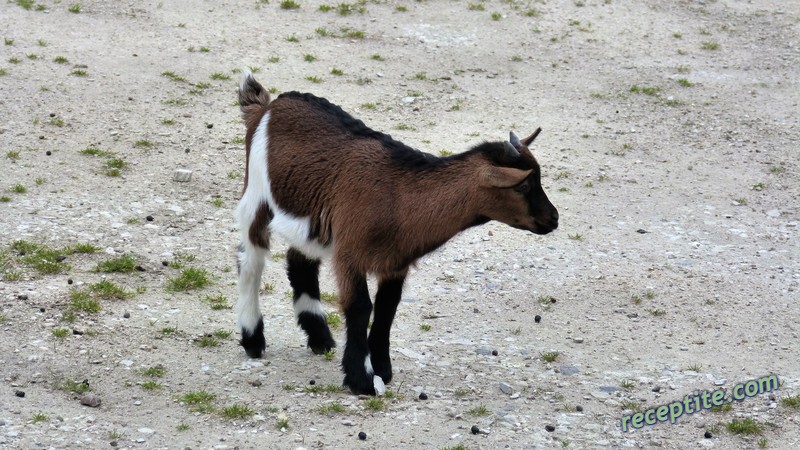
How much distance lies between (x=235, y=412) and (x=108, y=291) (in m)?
2.37

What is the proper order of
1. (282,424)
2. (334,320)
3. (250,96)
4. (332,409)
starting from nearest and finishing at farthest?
(282,424) → (332,409) → (250,96) → (334,320)

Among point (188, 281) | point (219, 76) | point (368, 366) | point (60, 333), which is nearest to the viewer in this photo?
point (368, 366)

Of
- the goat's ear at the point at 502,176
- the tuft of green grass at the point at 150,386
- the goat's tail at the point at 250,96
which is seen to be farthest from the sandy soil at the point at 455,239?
the goat's tail at the point at 250,96

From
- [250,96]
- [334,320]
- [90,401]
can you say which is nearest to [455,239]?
[334,320]


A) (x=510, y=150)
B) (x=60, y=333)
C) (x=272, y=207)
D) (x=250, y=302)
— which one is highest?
(x=510, y=150)

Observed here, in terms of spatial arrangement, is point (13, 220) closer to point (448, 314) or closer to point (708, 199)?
point (448, 314)

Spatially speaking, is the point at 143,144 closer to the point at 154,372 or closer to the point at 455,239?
the point at 455,239

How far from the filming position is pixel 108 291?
9.38 m

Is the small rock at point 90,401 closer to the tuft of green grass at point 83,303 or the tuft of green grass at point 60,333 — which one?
the tuft of green grass at point 60,333

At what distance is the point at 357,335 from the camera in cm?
798

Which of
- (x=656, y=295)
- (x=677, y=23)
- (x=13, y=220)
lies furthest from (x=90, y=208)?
(x=677, y=23)

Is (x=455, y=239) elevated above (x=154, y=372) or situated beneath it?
situated beneath

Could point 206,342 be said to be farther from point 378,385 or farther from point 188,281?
point 378,385

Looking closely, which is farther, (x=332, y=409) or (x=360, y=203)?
(x=360, y=203)
